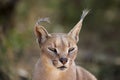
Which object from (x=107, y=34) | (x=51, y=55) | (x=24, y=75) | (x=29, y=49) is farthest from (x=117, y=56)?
(x=51, y=55)

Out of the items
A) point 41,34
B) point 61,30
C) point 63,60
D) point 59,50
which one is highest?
point 41,34

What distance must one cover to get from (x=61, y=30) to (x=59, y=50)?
40.5ft

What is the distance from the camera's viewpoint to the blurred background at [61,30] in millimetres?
15829

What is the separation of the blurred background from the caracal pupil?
402 cm

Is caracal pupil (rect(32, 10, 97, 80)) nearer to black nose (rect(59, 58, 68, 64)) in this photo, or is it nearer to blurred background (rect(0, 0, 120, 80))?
black nose (rect(59, 58, 68, 64))

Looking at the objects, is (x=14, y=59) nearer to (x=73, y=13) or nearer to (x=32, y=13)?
(x=32, y=13)

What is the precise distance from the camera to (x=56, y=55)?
33.0ft

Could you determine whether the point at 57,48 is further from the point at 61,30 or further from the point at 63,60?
the point at 61,30

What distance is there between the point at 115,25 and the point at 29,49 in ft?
16.7

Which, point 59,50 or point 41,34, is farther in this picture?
point 41,34

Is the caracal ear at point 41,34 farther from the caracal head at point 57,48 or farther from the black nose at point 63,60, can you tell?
the black nose at point 63,60

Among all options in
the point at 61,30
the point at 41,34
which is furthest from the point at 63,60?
the point at 61,30

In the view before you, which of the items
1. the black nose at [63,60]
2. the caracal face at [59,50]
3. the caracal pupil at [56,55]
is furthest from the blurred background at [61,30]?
the black nose at [63,60]

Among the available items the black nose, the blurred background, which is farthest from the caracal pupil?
the blurred background
